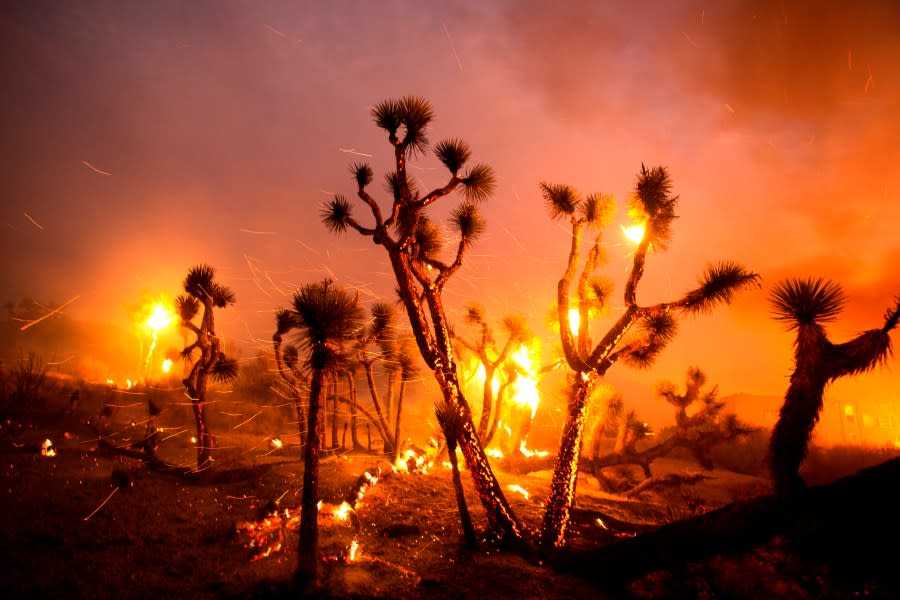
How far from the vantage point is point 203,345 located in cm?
1151

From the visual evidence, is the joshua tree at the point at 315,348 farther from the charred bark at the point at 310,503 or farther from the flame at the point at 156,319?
the flame at the point at 156,319

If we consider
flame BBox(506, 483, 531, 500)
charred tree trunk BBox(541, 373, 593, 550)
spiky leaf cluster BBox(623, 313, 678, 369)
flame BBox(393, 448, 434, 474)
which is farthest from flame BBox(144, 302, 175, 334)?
spiky leaf cluster BBox(623, 313, 678, 369)

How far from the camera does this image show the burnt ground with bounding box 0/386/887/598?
18.4ft

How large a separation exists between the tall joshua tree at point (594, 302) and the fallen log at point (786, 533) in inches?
55.2

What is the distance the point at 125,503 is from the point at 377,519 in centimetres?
546

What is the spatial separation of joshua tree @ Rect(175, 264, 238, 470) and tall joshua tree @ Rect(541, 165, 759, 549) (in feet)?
32.1

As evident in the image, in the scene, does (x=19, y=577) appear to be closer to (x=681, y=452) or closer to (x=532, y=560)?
(x=532, y=560)

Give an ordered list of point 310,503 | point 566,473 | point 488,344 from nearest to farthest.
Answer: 1. point 310,503
2. point 566,473
3. point 488,344

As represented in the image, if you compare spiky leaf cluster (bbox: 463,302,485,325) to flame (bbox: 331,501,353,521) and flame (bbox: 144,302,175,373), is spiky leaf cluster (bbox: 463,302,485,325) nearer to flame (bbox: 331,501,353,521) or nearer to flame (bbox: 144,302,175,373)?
flame (bbox: 331,501,353,521)

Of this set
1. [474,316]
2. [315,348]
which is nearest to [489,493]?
[315,348]

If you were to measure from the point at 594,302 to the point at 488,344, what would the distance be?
6327 millimetres

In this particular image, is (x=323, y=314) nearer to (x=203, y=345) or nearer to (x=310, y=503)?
(x=310, y=503)

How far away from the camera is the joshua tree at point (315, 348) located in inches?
233

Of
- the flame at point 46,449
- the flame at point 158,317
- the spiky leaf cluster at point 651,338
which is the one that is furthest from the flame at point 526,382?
the flame at point 158,317
